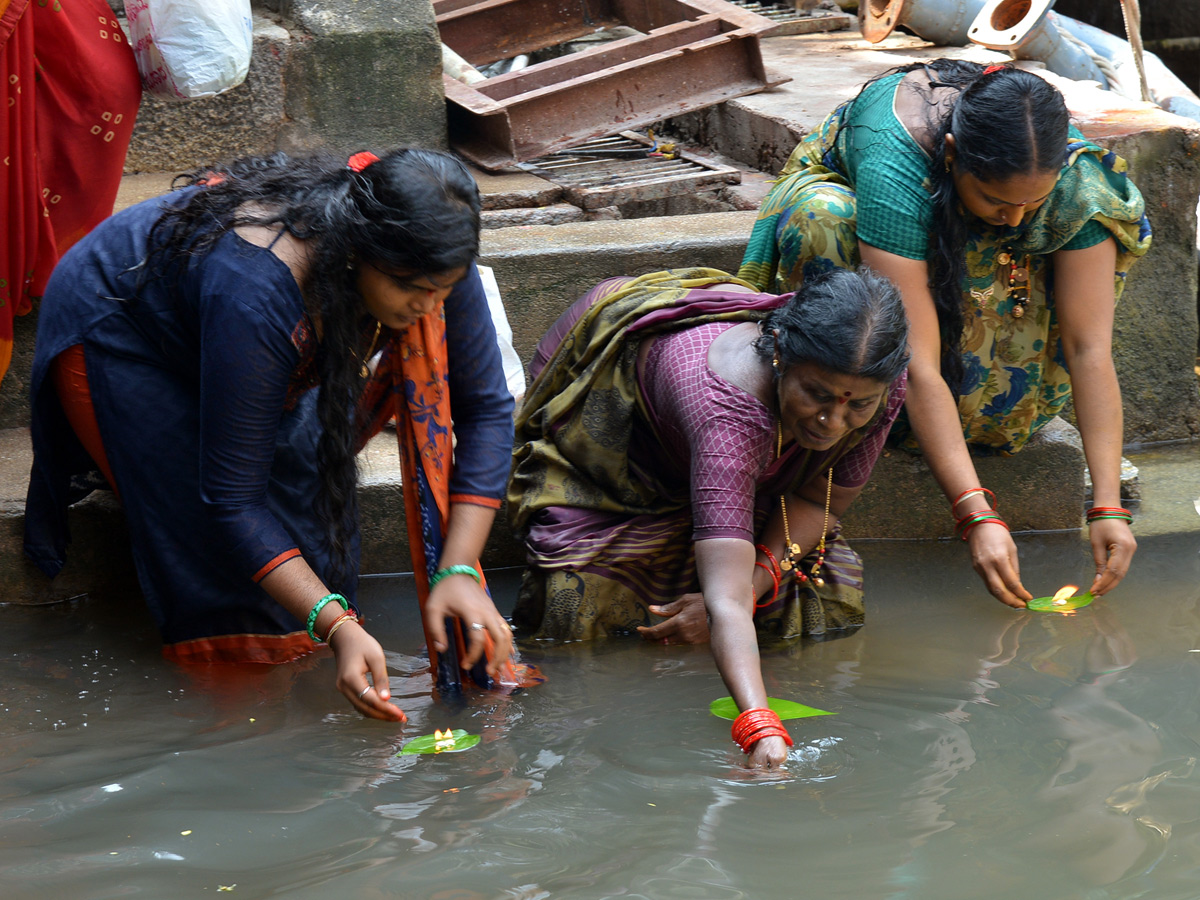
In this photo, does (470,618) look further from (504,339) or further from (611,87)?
(611,87)

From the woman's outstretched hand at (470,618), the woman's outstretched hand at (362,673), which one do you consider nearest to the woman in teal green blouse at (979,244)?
the woman's outstretched hand at (470,618)

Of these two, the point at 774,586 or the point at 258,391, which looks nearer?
the point at 258,391

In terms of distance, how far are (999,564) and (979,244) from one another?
857mm

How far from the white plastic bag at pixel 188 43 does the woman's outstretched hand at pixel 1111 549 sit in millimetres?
2483

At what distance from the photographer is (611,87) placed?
4.96m

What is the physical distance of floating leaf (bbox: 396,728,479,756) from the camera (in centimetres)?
243

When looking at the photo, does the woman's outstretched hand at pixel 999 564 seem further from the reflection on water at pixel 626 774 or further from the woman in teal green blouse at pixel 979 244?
the reflection on water at pixel 626 774

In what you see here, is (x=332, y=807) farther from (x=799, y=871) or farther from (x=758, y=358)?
(x=758, y=358)

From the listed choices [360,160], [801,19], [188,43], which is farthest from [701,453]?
[801,19]

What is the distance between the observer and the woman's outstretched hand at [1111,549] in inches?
115

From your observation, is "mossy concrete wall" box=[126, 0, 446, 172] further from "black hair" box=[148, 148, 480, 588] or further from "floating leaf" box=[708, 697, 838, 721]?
"floating leaf" box=[708, 697, 838, 721]

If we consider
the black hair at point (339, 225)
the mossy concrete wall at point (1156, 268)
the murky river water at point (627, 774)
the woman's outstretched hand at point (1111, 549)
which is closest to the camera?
the murky river water at point (627, 774)

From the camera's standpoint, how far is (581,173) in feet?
16.7

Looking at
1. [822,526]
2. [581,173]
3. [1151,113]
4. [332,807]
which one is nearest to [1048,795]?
[822,526]
